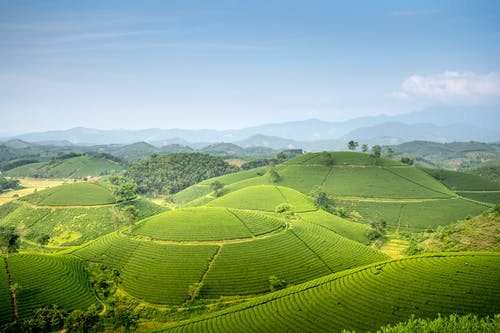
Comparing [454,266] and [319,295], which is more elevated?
[454,266]

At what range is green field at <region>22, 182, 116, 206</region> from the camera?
4611 inches

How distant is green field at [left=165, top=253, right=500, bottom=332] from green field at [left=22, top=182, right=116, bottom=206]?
8626cm

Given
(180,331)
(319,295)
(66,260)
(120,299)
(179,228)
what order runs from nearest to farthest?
1. (180,331)
2. (319,295)
3. (120,299)
4. (66,260)
5. (179,228)

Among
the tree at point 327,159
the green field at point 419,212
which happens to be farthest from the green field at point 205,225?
the tree at point 327,159

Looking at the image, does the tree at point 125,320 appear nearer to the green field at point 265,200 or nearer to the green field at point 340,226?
the green field at point 340,226

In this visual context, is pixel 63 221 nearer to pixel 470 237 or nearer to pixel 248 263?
pixel 248 263

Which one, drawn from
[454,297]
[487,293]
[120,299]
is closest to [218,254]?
[120,299]

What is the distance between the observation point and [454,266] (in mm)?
56219

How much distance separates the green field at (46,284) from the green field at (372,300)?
71.5 ft

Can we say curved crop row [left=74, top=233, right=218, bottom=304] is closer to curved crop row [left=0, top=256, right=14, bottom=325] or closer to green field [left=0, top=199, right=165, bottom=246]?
curved crop row [left=0, top=256, right=14, bottom=325]

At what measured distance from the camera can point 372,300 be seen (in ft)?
163

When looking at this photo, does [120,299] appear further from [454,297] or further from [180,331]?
[454,297]

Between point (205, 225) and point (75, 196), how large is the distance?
68.5 metres

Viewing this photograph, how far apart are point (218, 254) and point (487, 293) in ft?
162
